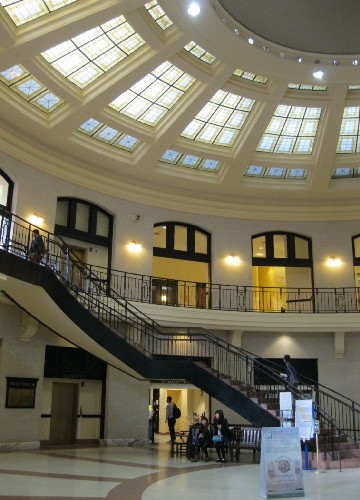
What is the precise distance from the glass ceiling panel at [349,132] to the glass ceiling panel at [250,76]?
3291mm

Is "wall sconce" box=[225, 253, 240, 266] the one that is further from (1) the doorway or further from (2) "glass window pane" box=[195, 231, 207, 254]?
(1) the doorway

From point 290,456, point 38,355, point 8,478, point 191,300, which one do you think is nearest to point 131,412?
point 38,355

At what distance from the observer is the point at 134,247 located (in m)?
19.4

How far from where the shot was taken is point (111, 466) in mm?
11453

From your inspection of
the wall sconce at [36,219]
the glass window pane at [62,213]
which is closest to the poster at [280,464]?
the wall sconce at [36,219]

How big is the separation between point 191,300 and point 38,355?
8.09 meters

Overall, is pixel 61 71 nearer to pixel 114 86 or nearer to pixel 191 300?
pixel 114 86

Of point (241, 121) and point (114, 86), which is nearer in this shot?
point (114, 86)

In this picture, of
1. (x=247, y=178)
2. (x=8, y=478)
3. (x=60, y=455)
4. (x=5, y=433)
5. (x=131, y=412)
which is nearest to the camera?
(x=8, y=478)

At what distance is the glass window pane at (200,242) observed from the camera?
2102cm

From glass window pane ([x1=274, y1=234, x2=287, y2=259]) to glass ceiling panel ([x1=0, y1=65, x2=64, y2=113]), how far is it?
34.2ft

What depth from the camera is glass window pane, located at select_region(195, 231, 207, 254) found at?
21020mm

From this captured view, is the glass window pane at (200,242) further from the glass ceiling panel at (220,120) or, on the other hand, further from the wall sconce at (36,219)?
the wall sconce at (36,219)

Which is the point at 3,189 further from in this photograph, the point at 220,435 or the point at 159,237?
the point at 220,435
